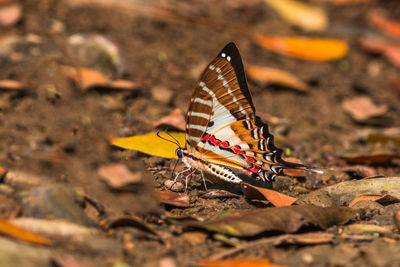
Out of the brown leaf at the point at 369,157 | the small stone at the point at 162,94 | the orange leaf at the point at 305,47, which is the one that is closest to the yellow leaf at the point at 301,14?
the orange leaf at the point at 305,47

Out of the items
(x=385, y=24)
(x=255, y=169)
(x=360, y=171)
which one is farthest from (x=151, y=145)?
(x=385, y=24)

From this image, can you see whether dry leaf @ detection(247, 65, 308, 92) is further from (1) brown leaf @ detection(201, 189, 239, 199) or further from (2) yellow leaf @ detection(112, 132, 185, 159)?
(1) brown leaf @ detection(201, 189, 239, 199)

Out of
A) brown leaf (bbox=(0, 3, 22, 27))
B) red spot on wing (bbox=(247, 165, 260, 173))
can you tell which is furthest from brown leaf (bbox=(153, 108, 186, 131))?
brown leaf (bbox=(0, 3, 22, 27))

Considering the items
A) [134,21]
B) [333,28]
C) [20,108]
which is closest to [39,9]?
[134,21]

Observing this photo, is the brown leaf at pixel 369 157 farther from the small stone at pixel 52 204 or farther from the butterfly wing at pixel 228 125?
the small stone at pixel 52 204

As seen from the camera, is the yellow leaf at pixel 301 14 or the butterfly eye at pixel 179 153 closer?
the butterfly eye at pixel 179 153

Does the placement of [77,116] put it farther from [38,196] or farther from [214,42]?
[214,42]

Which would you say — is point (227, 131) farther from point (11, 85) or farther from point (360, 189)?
point (11, 85)
